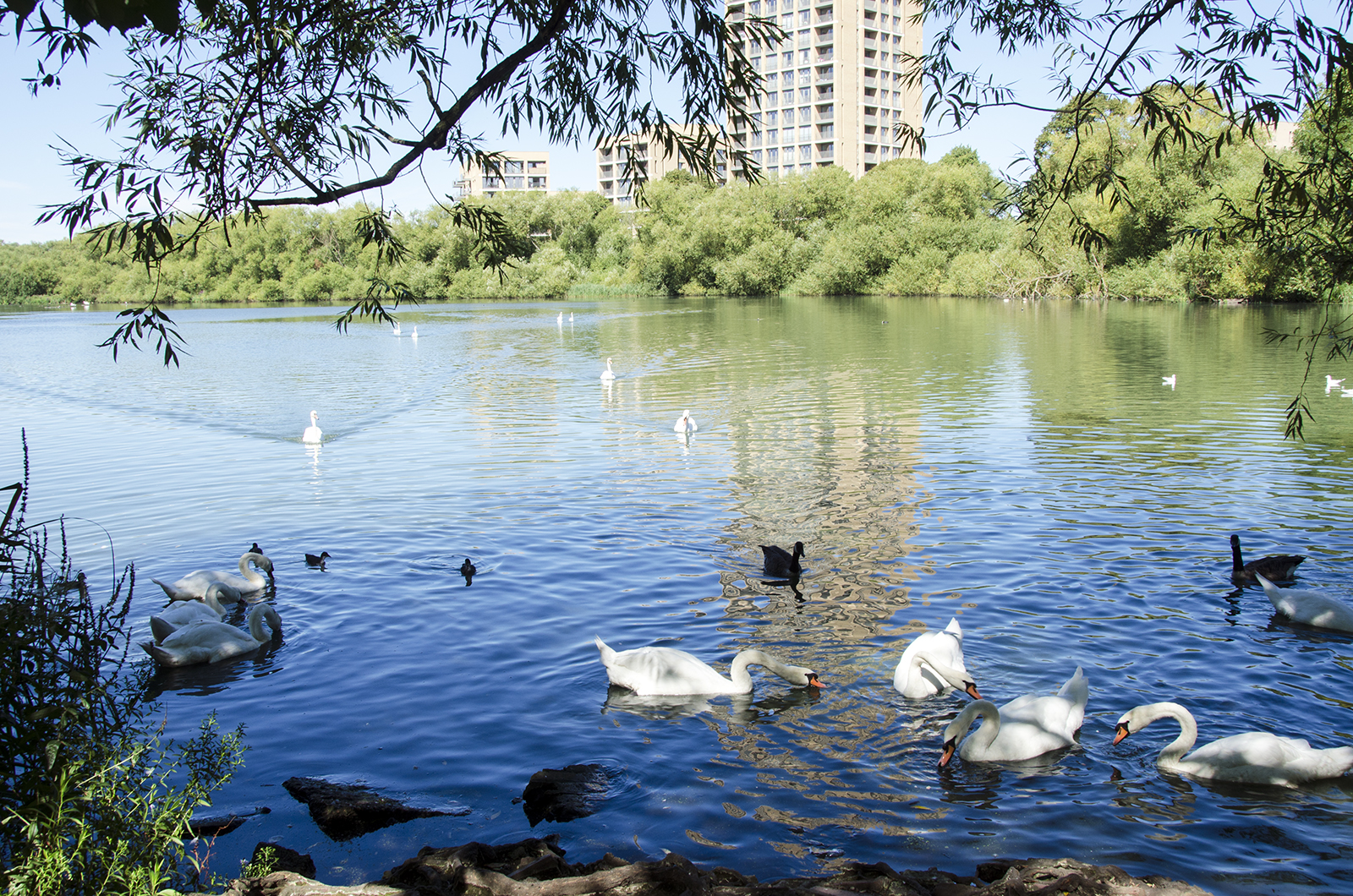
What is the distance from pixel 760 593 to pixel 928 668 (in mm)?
3145

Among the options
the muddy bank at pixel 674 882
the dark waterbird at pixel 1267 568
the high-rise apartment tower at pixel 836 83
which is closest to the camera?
the muddy bank at pixel 674 882

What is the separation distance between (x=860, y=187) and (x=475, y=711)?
89562 millimetres

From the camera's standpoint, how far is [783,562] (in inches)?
436

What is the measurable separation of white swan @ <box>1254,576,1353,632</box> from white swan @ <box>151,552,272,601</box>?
36.4 feet

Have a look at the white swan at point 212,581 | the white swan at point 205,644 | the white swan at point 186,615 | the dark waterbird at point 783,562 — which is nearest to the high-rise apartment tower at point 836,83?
the dark waterbird at point 783,562

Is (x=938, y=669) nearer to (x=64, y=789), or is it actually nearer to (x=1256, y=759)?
(x=1256, y=759)

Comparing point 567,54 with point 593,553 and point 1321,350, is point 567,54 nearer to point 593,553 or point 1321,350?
point 593,553

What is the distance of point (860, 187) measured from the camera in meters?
90.9

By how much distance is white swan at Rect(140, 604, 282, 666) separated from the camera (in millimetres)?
8883

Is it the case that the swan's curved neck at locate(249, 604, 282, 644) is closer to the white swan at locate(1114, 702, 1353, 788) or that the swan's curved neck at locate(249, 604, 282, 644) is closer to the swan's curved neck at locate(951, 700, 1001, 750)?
the swan's curved neck at locate(951, 700, 1001, 750)

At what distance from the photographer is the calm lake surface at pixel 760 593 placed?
239 inches

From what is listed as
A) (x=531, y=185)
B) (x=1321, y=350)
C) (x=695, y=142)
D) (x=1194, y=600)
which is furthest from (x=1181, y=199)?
(x=531, y=185)

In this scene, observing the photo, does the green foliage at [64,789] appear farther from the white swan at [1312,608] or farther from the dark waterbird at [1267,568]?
the dark waterbird at [1267,568]

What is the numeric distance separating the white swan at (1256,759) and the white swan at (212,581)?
9.65 meters
